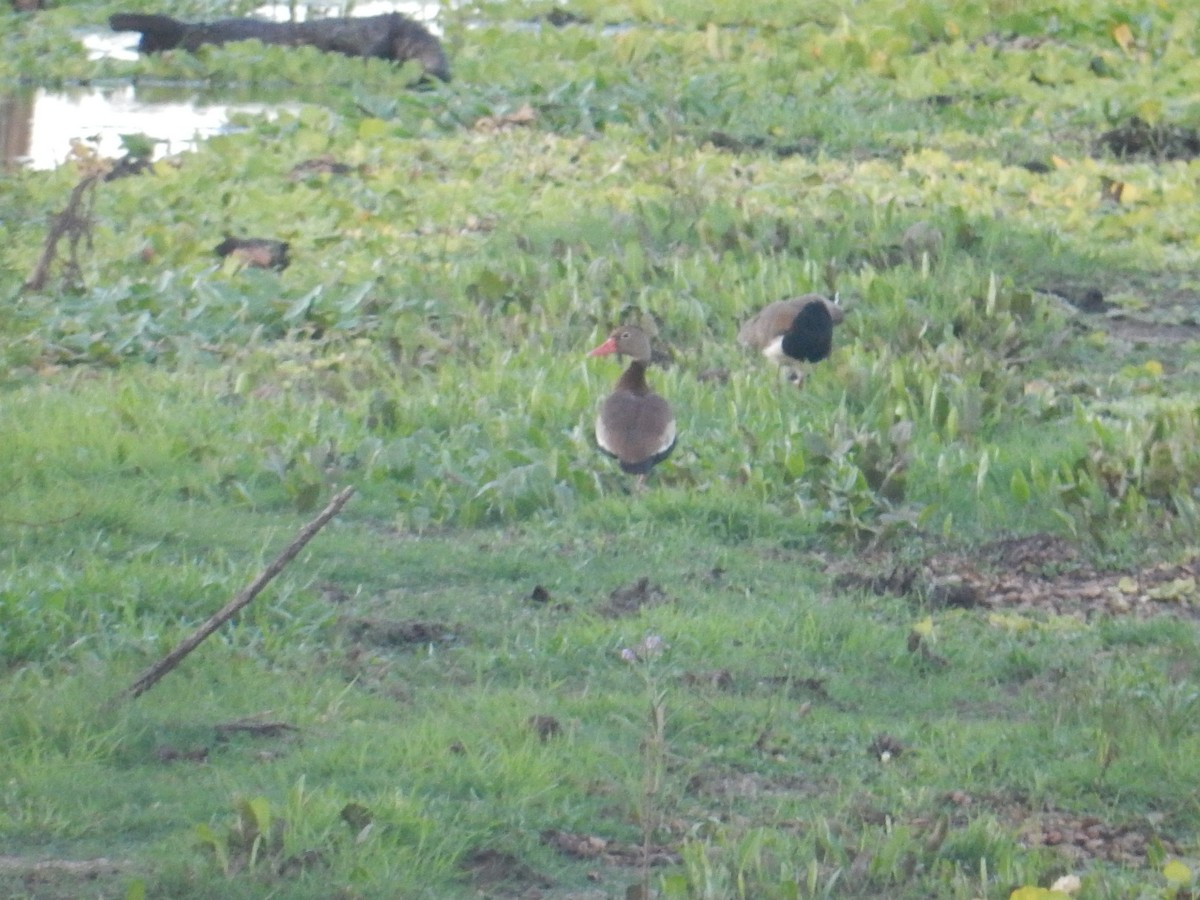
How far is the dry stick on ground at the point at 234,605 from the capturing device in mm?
4469

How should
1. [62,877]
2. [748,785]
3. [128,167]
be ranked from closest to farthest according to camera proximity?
1. [62,877]
2. [748,785]
3. [128,167]

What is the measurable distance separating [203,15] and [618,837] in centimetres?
1861

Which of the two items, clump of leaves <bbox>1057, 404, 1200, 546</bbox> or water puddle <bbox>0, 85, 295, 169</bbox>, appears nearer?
clump of leaves <bbox>1057, 404, 1200, 546</bbox>

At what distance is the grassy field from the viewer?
170 inches

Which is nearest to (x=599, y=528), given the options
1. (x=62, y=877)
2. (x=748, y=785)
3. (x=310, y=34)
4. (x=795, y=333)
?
(x=795, y=333)

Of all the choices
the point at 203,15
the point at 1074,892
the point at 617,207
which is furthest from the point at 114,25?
the point at 1074,892

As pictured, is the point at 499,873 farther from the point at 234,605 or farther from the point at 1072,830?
the point at 1072,830

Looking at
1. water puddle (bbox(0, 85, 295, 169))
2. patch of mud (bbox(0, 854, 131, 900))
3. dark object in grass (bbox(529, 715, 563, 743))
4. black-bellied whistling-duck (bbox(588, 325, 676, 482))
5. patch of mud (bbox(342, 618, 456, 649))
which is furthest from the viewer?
water puddle (bbox(0, 85, 295, 169))

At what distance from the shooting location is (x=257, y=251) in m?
10.5

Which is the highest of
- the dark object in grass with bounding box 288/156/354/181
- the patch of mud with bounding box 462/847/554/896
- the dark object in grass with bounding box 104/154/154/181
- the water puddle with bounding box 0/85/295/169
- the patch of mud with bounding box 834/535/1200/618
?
the patch of mud with bounding box 462/847/554/896

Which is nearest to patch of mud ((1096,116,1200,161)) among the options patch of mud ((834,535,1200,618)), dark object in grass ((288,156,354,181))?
dark object in grass ((288,156,354,181))

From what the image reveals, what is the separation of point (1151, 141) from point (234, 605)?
35.1 ft

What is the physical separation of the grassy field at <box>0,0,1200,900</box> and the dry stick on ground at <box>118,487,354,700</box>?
7 cm

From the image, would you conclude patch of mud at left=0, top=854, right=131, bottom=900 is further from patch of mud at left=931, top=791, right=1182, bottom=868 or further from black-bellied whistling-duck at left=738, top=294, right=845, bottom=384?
black-bellied whistling-duck at left=738, top=294, right=845, bottom=384
